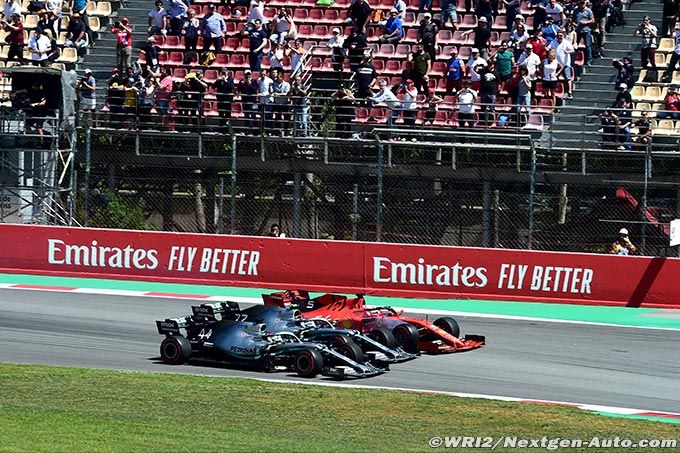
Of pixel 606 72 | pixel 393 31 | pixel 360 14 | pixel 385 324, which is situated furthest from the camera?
pixel 393 31

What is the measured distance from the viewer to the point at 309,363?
1861 cm

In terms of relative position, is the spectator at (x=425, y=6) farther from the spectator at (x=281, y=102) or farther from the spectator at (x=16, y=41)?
the spectator at (x=16, y=41)

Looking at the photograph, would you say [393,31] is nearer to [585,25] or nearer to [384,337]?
[585,25]

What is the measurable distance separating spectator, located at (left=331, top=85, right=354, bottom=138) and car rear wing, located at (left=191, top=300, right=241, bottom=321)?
10.1 metres

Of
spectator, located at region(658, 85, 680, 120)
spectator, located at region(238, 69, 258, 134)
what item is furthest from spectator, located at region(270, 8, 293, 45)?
spectator, located at region(658, 85, 680, 120)

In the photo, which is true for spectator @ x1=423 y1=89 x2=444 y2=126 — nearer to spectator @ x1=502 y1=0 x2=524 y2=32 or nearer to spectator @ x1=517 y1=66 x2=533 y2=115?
spectator @ x1=517 y1=66 x2=533 y2=115

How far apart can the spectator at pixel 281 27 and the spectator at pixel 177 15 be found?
8.96ft

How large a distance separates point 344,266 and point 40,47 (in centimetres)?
1194

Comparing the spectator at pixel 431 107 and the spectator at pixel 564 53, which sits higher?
the spectator at pixel 564 53

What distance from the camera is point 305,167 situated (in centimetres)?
2992

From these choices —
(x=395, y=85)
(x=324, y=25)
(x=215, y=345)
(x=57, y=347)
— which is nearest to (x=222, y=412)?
(x=215, y=345)

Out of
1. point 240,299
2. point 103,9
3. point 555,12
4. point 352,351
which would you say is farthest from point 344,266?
point 103,9

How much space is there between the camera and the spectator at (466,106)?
29.3 metres

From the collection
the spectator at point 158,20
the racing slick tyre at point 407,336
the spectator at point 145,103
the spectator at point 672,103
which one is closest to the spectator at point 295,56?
the spectator at point 145,103
